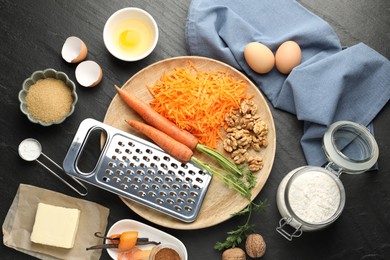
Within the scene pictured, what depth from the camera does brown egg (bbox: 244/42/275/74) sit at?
2.46 m

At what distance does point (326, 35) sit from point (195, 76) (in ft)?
2.12

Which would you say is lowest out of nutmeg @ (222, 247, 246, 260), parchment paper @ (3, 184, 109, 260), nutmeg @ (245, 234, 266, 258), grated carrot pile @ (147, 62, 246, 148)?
Answer: parchment paper @ (3, 184, 109, 260)

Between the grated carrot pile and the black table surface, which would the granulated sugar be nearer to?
the black table surface

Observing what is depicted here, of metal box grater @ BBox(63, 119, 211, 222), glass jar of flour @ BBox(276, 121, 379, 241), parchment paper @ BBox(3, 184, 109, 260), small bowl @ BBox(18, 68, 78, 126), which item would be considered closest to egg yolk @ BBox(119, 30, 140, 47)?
small bowl @ BBox(18, 68, 78, 126)

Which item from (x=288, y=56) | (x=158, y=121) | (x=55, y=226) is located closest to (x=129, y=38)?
(x=158, y=121)

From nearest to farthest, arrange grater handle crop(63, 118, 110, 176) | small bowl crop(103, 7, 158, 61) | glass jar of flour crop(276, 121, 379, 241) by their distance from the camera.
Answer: glass jar of flour crop(276, 121, 379, 241), grater handle crop(63, 118, 110, 176), small bowl crop(103, 7, 158, 61)

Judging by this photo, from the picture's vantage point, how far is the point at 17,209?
2531 millimetres

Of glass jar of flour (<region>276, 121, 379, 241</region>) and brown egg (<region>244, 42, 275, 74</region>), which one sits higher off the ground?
brown egg (<region>244, 42, 275, 74</region>)

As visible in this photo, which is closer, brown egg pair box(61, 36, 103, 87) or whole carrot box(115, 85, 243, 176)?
whole carrot box(115, 85, 243, 176)

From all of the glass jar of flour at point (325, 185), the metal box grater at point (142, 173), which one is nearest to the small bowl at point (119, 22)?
the metal box grater at point (142, 173)

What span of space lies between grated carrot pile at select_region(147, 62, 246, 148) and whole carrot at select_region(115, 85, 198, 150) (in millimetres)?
33

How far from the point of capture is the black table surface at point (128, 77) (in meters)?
2.52

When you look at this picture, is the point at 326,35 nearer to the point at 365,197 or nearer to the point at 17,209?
the point at 365,197

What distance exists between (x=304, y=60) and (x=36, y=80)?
128cm
